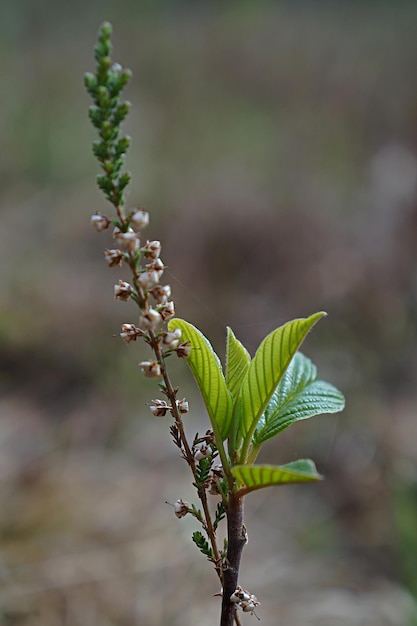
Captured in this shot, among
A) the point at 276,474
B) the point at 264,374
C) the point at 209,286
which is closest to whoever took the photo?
the point at 276,474

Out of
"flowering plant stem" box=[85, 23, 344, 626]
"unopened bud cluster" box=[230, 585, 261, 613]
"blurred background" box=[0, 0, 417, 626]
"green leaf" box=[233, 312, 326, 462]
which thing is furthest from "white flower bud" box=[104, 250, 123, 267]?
"blurred background" box=[0, 0, 417, 626]

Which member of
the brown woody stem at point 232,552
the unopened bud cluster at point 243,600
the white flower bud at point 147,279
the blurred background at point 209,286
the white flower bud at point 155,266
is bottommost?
the unopened bud cluster at point 243,600

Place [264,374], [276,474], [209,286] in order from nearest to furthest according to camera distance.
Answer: [276,474] < [264,374] < [209,286]

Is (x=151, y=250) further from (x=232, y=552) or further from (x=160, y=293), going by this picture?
(x=232, y=552)

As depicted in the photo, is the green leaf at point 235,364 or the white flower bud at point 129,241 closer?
the white flower bud at point 129,241

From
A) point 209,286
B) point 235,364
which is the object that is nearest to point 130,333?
point 235,364

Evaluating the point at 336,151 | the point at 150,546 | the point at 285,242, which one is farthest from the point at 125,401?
the point at 336,151

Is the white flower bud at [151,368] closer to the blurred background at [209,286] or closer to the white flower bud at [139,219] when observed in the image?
the white flower bud at [139,219]

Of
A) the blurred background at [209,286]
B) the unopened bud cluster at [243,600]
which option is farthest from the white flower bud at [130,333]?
the blurred background at [209,286]

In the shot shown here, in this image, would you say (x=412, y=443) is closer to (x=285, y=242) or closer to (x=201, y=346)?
(x=285, y=242)
